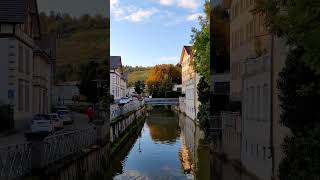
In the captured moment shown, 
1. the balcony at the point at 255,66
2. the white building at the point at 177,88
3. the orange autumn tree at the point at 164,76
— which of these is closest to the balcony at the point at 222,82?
the balcony at the point at 255,66

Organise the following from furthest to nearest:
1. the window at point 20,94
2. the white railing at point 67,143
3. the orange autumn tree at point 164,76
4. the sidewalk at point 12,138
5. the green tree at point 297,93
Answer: the orange autumn tree at point 164,76, the window at point 20,94, the sidewalk at point 12,138, the white railing at point 67,143, the green tree at point 297,93

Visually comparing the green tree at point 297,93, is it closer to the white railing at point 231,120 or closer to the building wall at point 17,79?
the white railing at point 231,120

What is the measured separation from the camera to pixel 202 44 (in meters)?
46.5

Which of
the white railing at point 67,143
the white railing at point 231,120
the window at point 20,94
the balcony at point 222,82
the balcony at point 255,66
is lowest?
the white railing at point 67,143

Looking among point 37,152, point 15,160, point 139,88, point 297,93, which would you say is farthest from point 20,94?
point 139,88

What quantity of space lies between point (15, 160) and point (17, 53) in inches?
291

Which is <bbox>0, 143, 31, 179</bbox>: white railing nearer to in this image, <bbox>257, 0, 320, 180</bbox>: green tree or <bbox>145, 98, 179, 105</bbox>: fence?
<bbox>257, 0, 320, 180</bbox>: green tree

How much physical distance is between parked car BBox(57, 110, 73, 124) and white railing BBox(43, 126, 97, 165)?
0.69 metres

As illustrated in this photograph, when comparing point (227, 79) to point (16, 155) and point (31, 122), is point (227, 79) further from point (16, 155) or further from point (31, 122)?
point (16, 155)

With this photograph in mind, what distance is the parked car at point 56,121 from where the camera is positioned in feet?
69.9

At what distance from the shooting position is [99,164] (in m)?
26.5

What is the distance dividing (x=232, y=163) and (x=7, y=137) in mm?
10674

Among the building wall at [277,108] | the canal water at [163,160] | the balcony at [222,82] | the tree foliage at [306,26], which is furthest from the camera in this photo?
the canal water at [163,160]

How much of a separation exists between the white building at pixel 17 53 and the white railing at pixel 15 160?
12.5 ft
